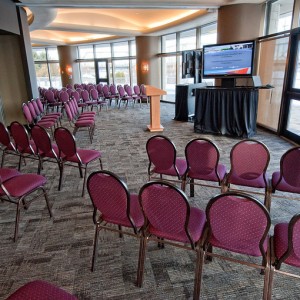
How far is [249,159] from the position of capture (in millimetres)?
2975

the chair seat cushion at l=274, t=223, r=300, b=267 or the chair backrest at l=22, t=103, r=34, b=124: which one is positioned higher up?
the chair backrest at l=22, t=103, r=34, b=124

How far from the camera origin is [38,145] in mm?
4035

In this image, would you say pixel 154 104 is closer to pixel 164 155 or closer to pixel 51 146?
pixel 51 146

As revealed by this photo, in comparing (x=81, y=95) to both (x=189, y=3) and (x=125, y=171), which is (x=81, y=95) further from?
(x=125, y=171)

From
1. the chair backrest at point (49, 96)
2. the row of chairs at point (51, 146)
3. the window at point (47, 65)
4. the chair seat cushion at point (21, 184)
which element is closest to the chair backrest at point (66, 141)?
the row of chairs at point (51, 146)

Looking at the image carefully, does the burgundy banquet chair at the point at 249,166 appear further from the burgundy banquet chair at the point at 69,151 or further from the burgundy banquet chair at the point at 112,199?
the burgundy banquet chair at the point at 69,151

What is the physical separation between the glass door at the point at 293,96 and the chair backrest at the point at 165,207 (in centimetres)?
516

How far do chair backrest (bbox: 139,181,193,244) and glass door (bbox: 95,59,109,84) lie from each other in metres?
17.0

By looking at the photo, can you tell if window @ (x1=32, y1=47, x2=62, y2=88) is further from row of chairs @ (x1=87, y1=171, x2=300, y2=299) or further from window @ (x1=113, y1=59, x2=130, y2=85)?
row of chairs @ (x1=87, y1=171, x2=300, y2=299)

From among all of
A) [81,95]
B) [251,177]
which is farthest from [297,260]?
[81,95]

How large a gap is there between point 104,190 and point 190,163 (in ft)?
4.77

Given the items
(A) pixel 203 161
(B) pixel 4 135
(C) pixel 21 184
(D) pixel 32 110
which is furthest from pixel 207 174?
(D) pixel 32 110

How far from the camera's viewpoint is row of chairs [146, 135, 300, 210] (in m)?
2.76

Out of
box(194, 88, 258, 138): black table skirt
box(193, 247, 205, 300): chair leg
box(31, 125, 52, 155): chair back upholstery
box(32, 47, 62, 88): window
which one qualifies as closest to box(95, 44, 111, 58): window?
box(32, 47, 62, 88): window
